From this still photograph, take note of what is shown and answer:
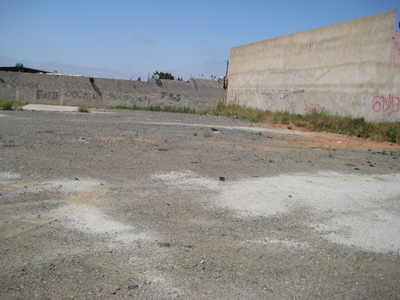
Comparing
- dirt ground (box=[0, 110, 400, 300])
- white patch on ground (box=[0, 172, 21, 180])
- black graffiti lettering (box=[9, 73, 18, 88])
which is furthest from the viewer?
black graffiti lettering (box=[9, 73, 18, 88])

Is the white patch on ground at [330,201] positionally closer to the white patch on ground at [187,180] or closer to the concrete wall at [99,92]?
the white patch on ground at [187,180]

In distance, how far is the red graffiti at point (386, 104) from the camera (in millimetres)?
19562

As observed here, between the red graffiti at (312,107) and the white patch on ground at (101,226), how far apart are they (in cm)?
2199

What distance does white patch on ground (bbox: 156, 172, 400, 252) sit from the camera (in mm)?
5246

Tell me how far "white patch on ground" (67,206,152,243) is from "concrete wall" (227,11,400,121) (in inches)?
718

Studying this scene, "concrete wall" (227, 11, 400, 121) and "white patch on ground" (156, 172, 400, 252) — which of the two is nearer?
"white patch on ground" (156, 172, 400, 252)

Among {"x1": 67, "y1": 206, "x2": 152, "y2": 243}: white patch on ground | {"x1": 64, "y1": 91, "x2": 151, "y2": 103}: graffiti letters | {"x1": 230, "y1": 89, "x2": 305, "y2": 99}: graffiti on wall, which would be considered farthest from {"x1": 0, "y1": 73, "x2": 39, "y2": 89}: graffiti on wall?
{"x1": 67, "y1": 206, "x2": 152, "y2": 243}: white patch on ground

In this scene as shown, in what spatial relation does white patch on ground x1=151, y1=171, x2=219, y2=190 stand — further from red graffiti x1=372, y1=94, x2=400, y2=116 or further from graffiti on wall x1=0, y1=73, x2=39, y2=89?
graffiti on wall x1=0, y1=73, x2=39, y2=89

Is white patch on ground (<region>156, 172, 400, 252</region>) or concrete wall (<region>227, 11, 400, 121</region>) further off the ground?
concrete wall (<region>227, 11, 400, 121</region>)

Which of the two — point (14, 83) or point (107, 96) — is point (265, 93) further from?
point (14, 83)

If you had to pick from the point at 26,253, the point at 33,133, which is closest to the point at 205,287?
the point at 26,253

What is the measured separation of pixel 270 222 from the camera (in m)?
5.52

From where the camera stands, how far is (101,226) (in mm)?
4988

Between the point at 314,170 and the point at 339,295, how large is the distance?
607 cm
